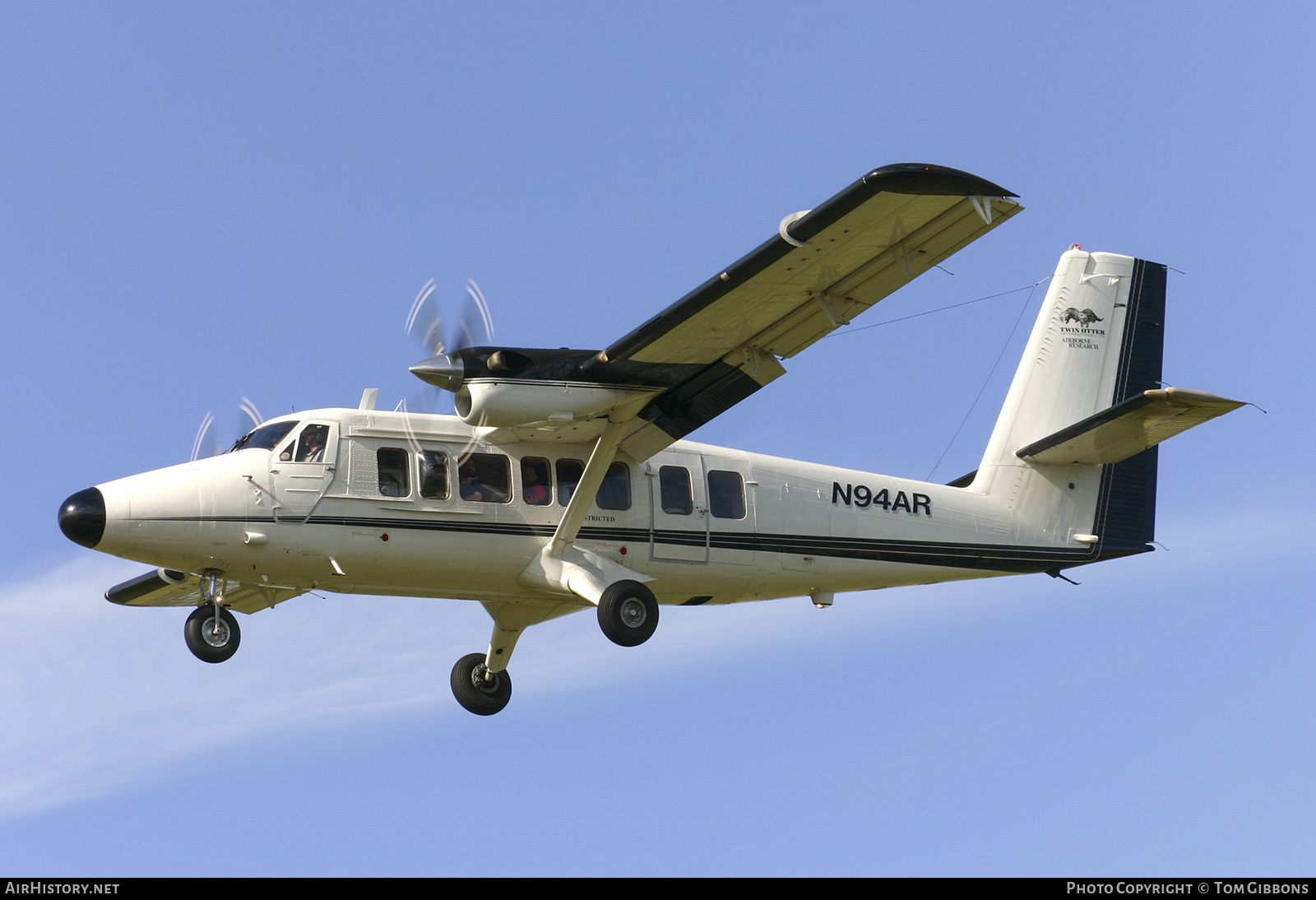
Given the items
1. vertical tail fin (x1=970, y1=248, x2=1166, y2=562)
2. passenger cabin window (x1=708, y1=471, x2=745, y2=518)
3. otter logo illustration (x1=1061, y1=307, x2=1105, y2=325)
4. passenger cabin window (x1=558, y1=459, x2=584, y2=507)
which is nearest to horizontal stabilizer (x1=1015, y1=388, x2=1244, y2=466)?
vertical tail fin (x1=970, y1=248, x2=1166, y2=562)

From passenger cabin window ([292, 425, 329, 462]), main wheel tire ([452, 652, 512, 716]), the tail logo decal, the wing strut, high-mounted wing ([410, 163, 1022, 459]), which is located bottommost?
main wheel tire ([452, 652, 512, 716])

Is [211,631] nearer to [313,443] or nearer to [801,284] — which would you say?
[313,443]

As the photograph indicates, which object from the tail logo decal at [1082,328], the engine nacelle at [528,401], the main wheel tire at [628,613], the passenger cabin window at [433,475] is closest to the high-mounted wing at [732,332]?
the engine nacelle at [528,401]

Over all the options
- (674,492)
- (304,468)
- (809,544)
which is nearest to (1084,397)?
(809,544)

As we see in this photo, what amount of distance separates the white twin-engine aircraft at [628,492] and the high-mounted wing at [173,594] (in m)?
0.06

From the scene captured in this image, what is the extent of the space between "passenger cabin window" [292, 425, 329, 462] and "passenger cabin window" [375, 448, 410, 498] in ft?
1.69

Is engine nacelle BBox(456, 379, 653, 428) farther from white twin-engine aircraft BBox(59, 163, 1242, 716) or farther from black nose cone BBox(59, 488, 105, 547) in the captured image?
black nose cone BBox(59, 488, 105, 547)

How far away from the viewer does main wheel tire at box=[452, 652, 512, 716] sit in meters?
18.5

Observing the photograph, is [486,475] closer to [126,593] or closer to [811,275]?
[811,275]

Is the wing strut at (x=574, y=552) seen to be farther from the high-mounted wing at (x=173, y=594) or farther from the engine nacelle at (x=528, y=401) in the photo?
the high-mounted wing at (x=173, y=594)

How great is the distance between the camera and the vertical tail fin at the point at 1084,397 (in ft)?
62.7

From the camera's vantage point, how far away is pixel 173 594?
19250mm

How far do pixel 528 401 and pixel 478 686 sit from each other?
4216 mm

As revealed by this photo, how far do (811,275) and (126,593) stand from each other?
29.6ft
